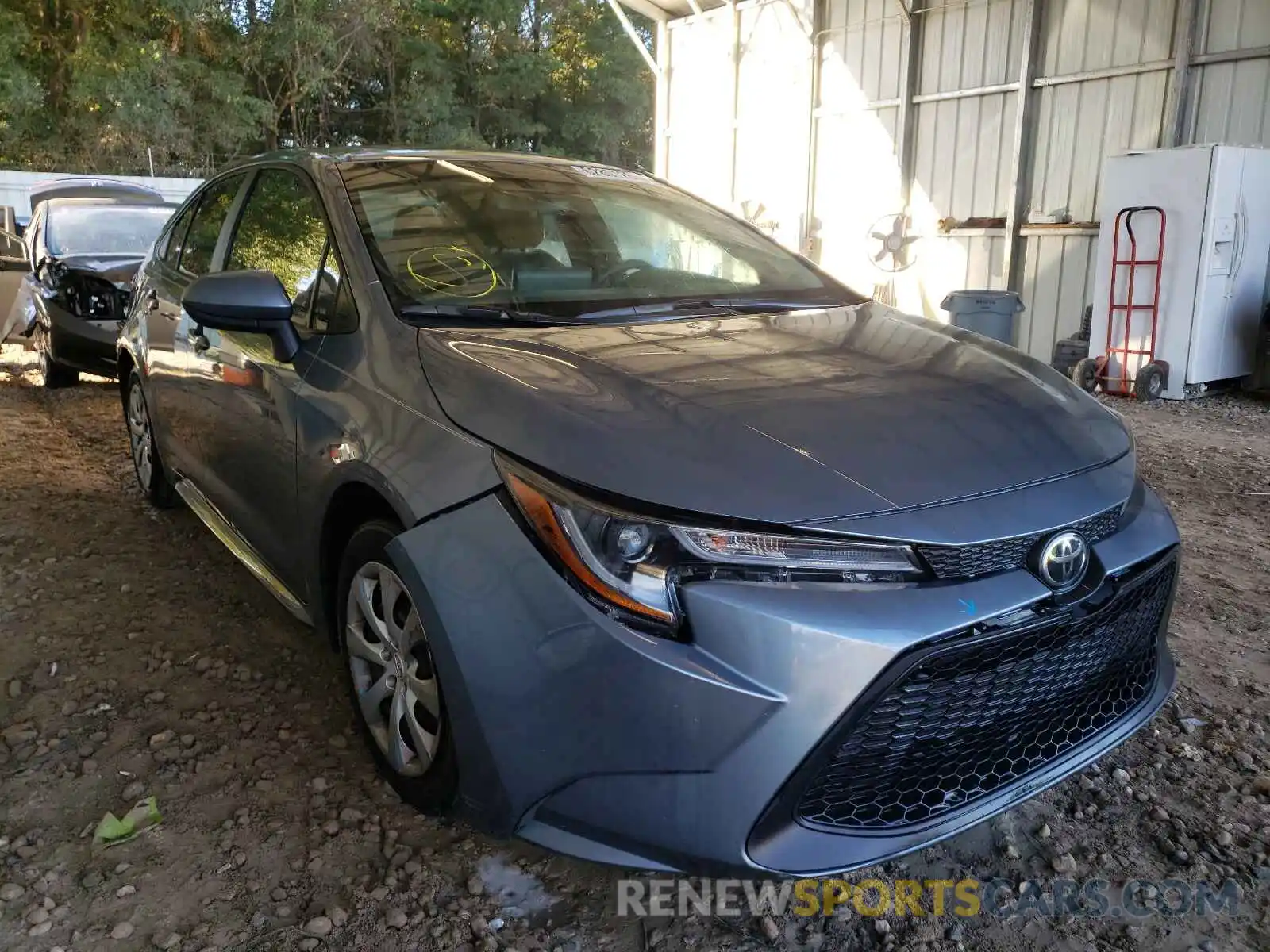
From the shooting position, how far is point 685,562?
1.62 meters

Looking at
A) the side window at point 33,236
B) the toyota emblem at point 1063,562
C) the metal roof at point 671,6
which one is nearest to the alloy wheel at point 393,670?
the toyota emblem at point 1063,562

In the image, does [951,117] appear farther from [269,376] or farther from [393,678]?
[393,678]

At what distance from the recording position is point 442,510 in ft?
6.15

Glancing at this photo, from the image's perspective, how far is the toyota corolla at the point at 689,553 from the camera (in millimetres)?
1598

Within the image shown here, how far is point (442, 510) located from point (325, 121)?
1020 inches

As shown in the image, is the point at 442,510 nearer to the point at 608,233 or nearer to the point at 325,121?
the point at 608,233

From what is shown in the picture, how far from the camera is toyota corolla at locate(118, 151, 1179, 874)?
1.60 metres

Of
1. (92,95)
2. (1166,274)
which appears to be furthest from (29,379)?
(92,95)

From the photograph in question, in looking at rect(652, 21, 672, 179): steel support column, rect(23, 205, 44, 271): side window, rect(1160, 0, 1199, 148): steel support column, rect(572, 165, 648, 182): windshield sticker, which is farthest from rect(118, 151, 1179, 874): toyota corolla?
rect(652, 21, 672, 179): steel support column

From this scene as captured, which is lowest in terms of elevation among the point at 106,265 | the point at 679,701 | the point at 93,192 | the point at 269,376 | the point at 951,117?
the point at 679,701

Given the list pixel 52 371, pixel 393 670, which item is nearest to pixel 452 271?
pixel 393 670

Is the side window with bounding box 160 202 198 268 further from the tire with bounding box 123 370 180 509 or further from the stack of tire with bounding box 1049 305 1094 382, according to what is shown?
the stack of tire with bounding box 1049 305 1094 382

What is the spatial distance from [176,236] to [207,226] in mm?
497

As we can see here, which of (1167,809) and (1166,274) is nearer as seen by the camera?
(1167,809)
